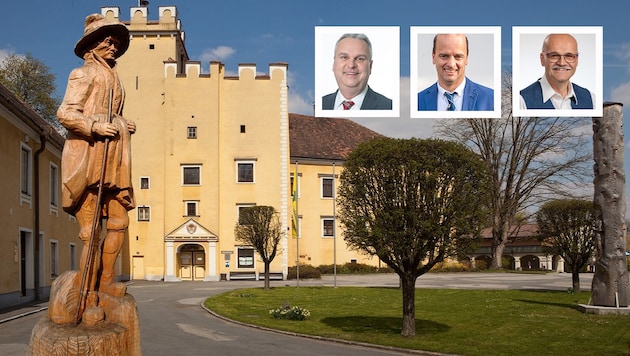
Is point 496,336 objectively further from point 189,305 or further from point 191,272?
point 191,272

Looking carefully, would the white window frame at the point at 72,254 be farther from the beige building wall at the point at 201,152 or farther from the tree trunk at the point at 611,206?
the tree trunk at the point at 611,206

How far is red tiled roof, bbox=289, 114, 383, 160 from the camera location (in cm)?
5834

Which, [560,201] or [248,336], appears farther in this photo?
[560,201]

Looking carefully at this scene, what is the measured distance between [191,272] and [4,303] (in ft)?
87.1

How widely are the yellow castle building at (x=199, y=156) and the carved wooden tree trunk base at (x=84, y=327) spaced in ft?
142

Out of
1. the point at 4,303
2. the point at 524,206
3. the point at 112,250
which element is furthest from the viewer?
the point at 524,206

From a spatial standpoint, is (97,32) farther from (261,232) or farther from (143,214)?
(143,214)

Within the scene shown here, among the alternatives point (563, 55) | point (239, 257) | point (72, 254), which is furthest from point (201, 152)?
point (563, 55)

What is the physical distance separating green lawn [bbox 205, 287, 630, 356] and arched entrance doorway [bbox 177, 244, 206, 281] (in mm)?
19951

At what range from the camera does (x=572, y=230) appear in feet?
92.9

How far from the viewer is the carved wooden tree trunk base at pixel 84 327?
5711mm

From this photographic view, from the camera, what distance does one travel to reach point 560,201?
29453 millimetres

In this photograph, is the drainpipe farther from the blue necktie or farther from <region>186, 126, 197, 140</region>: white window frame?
<region>186, 126, 197, 140</region>: white window frame

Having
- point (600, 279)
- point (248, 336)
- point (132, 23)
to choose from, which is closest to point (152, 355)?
point (248, 336)
